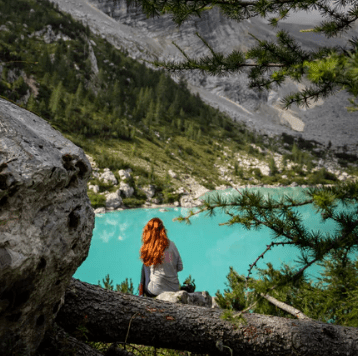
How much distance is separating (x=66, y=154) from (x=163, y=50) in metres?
120

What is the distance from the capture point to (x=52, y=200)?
1.47m

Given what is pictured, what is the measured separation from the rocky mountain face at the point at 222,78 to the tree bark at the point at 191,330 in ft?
307

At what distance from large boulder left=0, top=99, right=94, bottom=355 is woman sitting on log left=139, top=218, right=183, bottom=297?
79.7 inches

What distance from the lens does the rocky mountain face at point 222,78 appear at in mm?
96312

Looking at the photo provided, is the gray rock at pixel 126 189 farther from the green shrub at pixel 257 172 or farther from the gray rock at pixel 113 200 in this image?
the green shrub at pixel 257 172

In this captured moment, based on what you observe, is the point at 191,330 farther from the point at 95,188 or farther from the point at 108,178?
the point at 108,178

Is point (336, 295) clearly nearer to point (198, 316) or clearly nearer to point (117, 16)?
point (198, 316)

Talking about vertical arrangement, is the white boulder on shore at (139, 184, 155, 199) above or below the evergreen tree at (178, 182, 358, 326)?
above

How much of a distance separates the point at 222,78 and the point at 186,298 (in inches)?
4367

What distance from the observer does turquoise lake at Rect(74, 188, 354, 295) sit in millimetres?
10266

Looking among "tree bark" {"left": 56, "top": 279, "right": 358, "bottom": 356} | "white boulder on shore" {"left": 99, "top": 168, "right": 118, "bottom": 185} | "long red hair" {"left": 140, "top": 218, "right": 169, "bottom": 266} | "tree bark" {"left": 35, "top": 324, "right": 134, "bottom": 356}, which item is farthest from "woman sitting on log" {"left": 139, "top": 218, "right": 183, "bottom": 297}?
"white boulder on shore" {"left": 99, "top": 168, "right": 118, "bottom": 185}

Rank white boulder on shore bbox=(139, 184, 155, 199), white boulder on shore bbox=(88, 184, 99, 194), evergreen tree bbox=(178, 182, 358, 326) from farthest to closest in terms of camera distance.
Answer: white boulder on shore bbox=(139, 184, 155, 199) < white boulder on shore bbox=(88, 184, 99, 194) < evergreen tree bbox=(178, 182, 358, 326)

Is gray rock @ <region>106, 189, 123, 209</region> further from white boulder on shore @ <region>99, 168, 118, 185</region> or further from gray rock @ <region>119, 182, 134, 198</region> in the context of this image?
white boulder on shore @ <region>99, 168, 118, 185</region>

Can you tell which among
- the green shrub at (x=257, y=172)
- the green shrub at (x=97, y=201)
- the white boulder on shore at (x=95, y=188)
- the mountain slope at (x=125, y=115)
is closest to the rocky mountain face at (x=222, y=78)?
the mountain slope at (x=125, y=115)
